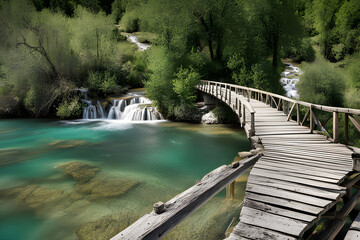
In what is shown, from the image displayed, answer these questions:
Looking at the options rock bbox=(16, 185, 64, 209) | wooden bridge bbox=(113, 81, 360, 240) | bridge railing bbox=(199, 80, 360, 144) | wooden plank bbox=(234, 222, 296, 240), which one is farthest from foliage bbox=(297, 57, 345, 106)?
rock bbox=(16, 185, 64, 209)

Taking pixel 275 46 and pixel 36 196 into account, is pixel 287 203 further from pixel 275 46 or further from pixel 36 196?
pixel 275 46

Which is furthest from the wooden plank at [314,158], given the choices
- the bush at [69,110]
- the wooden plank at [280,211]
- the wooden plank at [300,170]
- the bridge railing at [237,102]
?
the bush at [69,110]

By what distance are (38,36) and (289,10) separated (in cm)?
2320

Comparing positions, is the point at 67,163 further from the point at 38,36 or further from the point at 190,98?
the point at 38,36

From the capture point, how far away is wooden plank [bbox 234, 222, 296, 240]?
10.6 feet

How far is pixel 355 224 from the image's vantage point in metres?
4.33

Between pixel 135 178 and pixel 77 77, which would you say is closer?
pixel 135 178

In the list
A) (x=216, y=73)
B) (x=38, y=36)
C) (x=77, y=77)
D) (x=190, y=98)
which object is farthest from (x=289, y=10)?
(x=38, y=36)

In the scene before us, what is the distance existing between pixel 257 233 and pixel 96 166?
8261 mm

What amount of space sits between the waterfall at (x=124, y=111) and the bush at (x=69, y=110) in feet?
1.94

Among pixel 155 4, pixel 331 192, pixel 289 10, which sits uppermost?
pixel 155 4

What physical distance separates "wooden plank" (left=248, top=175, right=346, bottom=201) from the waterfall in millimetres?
15117

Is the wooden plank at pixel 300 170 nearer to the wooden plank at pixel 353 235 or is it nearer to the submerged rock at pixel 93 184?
the wooden plank at pixel 353 235

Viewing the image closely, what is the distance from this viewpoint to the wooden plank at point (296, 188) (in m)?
4.14
